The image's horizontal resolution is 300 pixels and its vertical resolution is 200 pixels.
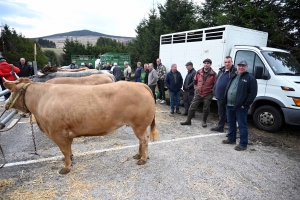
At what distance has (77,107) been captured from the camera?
10.2 feet

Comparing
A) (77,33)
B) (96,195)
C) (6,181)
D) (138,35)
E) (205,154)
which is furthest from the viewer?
(77,33)

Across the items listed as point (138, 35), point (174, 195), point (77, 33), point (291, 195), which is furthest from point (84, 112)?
point (77, 33)

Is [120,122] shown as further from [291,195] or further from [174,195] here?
[291,195]

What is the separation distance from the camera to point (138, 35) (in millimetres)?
19750

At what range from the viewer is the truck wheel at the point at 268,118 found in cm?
522

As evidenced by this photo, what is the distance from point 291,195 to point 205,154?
5.22ft

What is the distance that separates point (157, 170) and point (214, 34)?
5126 millimetres

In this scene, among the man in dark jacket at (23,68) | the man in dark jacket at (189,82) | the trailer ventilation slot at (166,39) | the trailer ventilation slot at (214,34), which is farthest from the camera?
the man in dark jacket at (23,68)

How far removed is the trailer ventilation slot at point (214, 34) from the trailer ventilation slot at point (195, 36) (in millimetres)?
352

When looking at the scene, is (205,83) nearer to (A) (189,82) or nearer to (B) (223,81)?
(B) (223,81)

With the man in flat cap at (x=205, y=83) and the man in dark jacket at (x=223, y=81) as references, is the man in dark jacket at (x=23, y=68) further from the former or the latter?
the man in dark jacket at (x=223, y=81)

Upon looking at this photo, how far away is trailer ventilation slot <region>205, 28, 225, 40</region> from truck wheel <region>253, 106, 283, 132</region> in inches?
106

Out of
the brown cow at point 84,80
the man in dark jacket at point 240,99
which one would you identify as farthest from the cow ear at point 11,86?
the man in dark jacket at point 240,99

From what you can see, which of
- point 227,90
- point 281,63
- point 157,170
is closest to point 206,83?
point 227,90
